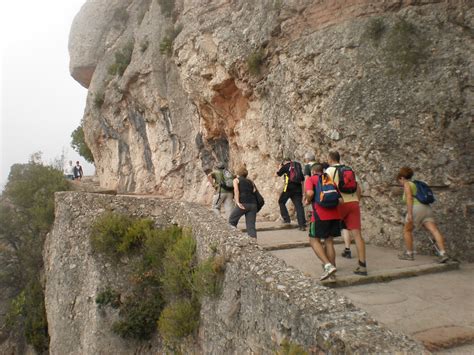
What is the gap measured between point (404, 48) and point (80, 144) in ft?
115

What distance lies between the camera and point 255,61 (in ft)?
38.0

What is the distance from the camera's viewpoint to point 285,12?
1081 centimetres

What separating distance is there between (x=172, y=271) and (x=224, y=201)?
2.29 m

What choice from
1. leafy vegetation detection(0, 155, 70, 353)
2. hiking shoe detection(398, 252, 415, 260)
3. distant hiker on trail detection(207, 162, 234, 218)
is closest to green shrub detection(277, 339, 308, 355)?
hiking shoe detection(398, 252, 415, 260)

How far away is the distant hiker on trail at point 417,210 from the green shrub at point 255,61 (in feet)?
20.8

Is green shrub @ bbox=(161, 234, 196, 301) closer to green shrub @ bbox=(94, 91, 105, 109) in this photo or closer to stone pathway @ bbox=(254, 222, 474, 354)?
stone pathway @ bbox=(254, 222, 474, 354)

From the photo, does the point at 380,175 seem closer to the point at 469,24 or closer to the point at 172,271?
the point at 469,24

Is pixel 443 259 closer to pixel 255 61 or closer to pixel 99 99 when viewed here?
pixel 255 61

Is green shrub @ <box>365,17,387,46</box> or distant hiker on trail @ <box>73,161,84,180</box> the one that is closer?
green shrub @ <box>365,17,387,46</box>

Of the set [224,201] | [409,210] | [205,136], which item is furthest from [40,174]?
[409,210]

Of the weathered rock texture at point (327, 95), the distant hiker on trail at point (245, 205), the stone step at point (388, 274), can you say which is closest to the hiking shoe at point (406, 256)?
the stone step at point (388, 274)

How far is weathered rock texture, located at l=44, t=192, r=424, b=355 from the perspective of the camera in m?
3.38

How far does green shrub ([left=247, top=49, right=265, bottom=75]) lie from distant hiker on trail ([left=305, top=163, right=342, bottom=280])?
677 cm

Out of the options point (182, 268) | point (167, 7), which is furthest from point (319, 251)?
point (167, 7)
